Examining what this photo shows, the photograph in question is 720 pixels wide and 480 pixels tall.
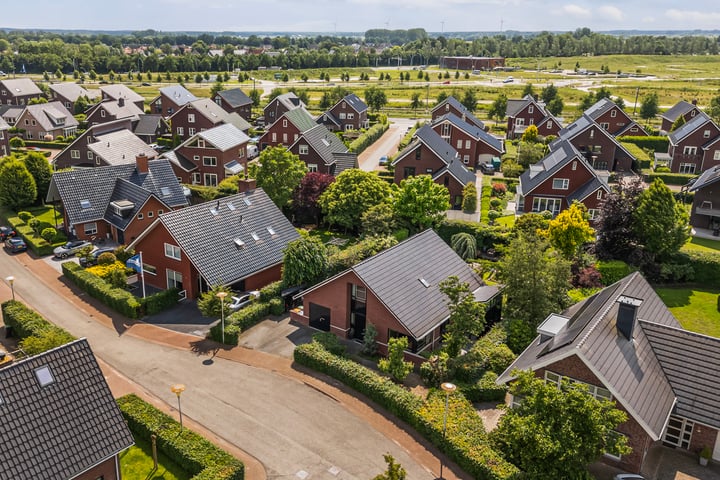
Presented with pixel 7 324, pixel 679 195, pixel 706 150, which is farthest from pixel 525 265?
pixel 706 150

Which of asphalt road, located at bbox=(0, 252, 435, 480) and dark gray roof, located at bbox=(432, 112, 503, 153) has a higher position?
dark gray roof, located at bbox=(432, 112, 503, 153)

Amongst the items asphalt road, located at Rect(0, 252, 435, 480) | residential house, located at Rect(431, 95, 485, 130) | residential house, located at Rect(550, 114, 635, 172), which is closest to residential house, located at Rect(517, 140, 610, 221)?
residential house, located at Rect(550, 114, 635, 172)

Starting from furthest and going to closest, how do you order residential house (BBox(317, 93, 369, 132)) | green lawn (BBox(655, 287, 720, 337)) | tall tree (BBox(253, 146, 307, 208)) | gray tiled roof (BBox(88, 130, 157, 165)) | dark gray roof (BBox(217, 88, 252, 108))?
dark gray roof (BBox(217, 88, 252, 108)), residential house (BBox(317, 93, 369, 132)), gray tiled roof (BBox(88, 130, 157, 165)), tall tree (BBox(253, 146, 307, 208)), green lawn (BBox(655, 287, 720, 337))

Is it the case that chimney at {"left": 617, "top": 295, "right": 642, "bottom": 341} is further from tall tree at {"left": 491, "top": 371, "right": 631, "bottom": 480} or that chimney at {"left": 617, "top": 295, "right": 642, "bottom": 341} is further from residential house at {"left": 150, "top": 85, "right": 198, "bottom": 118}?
residential house at {"left": 150, "top": 85, "right": 198, "bottom": 118}

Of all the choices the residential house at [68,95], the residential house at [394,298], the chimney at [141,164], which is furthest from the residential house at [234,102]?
the residential house at [394,298]

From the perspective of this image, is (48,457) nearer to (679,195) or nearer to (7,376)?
(7,376)

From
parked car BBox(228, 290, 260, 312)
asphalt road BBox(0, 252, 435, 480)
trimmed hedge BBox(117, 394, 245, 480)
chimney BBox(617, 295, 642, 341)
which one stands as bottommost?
asphalt road BBox(0, 252, 435, 480)

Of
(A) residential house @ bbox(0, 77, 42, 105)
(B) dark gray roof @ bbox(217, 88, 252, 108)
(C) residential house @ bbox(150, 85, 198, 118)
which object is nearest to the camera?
(C) residential house @ bbox(150, 85, 198, 118)

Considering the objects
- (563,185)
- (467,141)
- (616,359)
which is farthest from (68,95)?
(616,359)

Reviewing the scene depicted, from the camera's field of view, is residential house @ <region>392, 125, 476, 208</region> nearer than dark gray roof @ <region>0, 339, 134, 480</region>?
No
